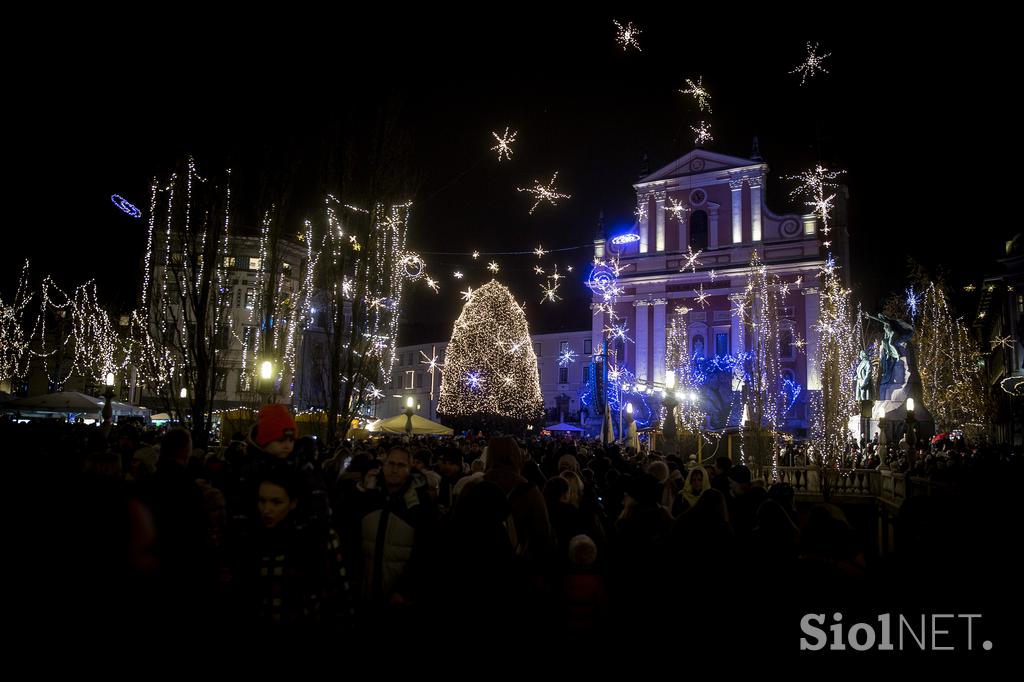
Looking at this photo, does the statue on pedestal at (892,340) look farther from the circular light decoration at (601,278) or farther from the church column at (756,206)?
the circular light decoration at (601,278)

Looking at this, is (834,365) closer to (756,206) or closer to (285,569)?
(756,206)

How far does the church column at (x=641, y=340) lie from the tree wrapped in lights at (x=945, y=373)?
15317 millimetres

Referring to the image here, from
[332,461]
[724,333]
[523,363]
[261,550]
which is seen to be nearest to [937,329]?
[724,333]

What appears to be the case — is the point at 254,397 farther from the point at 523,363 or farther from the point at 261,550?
the point at 523,363

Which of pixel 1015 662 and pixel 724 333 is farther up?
pixel 724 333

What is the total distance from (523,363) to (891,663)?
3895cm

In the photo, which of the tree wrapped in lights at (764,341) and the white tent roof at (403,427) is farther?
the tree wrapped in lights at (764,341)

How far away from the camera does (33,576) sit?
10.0 feet

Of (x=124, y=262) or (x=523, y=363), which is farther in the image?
(x=523, y=363)

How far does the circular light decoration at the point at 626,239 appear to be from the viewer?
1850 inches

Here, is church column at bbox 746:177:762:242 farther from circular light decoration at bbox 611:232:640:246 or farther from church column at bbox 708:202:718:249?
circular light decoration at bbox 611:232:640:246

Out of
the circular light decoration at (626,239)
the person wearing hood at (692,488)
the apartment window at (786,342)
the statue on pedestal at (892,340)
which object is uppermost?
the circular light decoration at (626,239)

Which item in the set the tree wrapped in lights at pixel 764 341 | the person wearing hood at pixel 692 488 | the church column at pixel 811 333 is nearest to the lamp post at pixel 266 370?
the person wearing hood at pixel 692 488

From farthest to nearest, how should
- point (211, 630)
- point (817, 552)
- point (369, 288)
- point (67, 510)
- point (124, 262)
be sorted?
point (124, 262) < point (369, 288) < point (817, 552) < point (211, 630) < point (67, 510)
